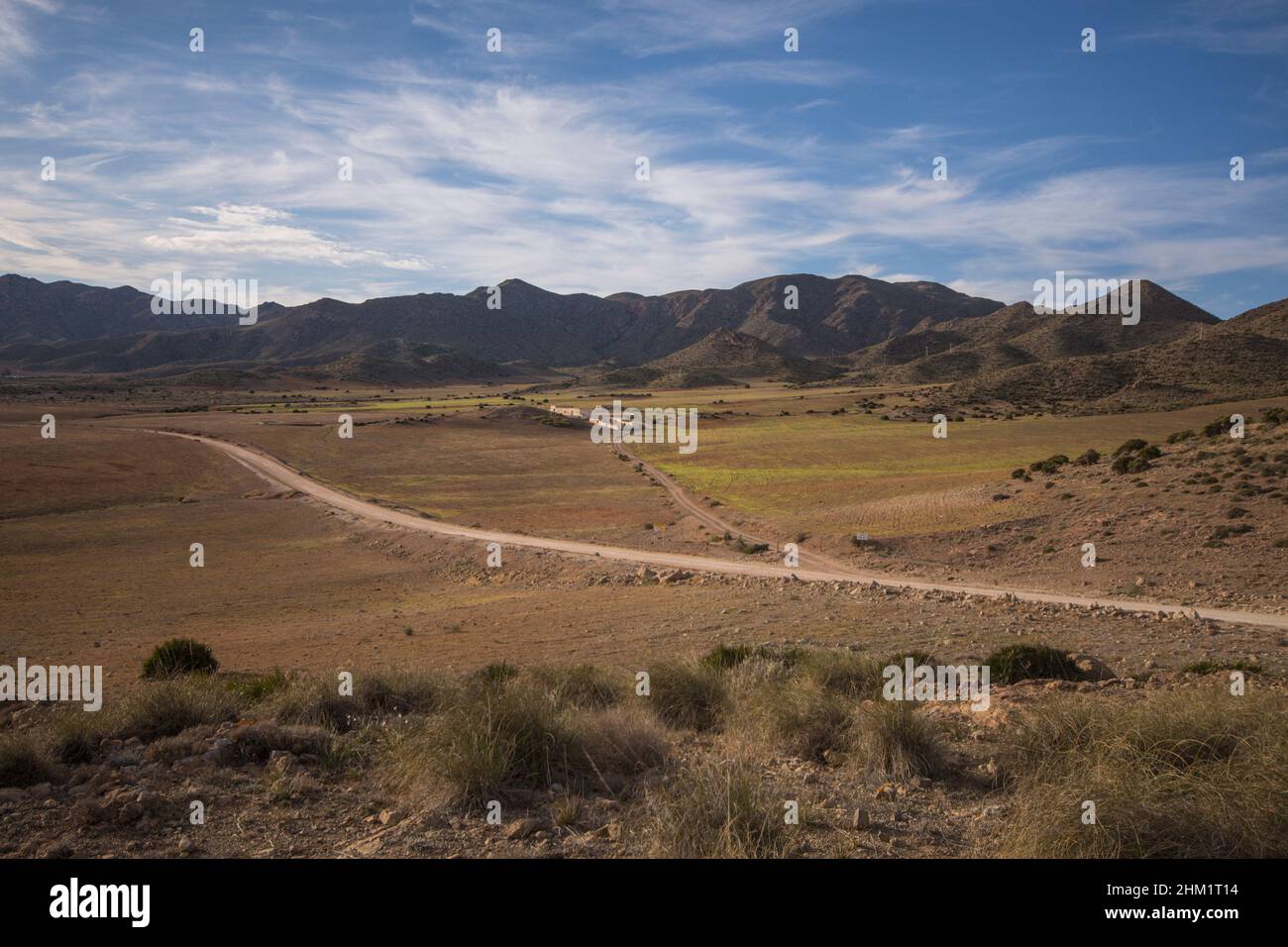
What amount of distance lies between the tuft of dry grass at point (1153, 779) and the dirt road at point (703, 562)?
40.2 feet

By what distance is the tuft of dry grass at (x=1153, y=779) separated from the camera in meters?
4.83

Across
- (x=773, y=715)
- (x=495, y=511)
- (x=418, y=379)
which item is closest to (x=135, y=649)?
Answer: (x=773, y=715)

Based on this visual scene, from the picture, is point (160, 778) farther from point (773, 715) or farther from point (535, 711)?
point (773, 715)

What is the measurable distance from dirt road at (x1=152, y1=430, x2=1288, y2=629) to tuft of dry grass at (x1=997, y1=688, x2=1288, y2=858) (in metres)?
12.3

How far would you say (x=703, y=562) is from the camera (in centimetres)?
2695

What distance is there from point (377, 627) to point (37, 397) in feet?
414

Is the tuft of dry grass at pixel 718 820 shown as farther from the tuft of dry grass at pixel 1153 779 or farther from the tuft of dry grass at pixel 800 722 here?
the tuft of dry grass at pixel 800 722

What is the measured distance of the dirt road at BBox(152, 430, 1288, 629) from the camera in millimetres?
17844

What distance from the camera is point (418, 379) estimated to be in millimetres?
187750
